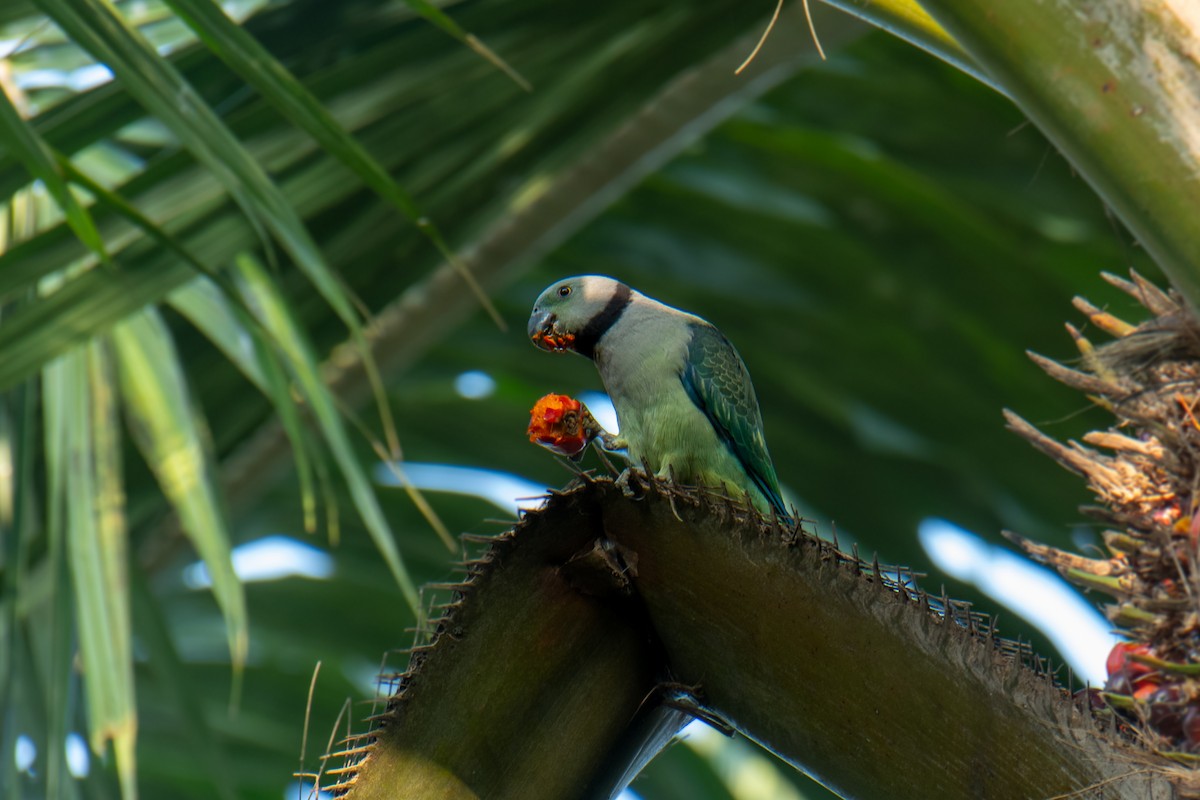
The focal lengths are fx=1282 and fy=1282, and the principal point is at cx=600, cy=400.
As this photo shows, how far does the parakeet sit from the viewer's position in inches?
86.0

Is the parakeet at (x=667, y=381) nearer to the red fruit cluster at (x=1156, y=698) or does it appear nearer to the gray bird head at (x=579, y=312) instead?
the gray bird head at (x=579, y=312)

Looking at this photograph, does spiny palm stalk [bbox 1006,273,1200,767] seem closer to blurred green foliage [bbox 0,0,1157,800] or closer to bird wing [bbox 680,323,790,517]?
bird wing [bbox 680,323,790,517]

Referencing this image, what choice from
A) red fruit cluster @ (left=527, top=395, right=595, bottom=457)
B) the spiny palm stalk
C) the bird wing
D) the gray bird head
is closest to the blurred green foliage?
the gray bird head

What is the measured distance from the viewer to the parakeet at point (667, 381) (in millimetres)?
2186

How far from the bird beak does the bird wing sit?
0.24 m

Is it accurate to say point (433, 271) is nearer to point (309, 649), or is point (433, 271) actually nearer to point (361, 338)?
point (361, 338)

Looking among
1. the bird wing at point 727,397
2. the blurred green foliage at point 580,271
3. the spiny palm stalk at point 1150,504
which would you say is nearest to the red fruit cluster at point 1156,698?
the spiny palm stalk at point 1150,504

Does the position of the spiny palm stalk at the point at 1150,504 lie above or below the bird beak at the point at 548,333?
above

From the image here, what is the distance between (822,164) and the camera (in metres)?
3.62

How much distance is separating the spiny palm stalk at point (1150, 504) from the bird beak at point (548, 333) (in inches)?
38.8

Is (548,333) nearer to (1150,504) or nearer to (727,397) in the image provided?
(727,397)

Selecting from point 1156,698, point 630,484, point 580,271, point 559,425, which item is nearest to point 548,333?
point 559,425

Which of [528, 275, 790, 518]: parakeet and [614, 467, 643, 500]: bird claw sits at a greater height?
[614, 467, 643, 500]: bird claw

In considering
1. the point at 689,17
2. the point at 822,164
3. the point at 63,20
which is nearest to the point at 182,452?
the point at 63,20
